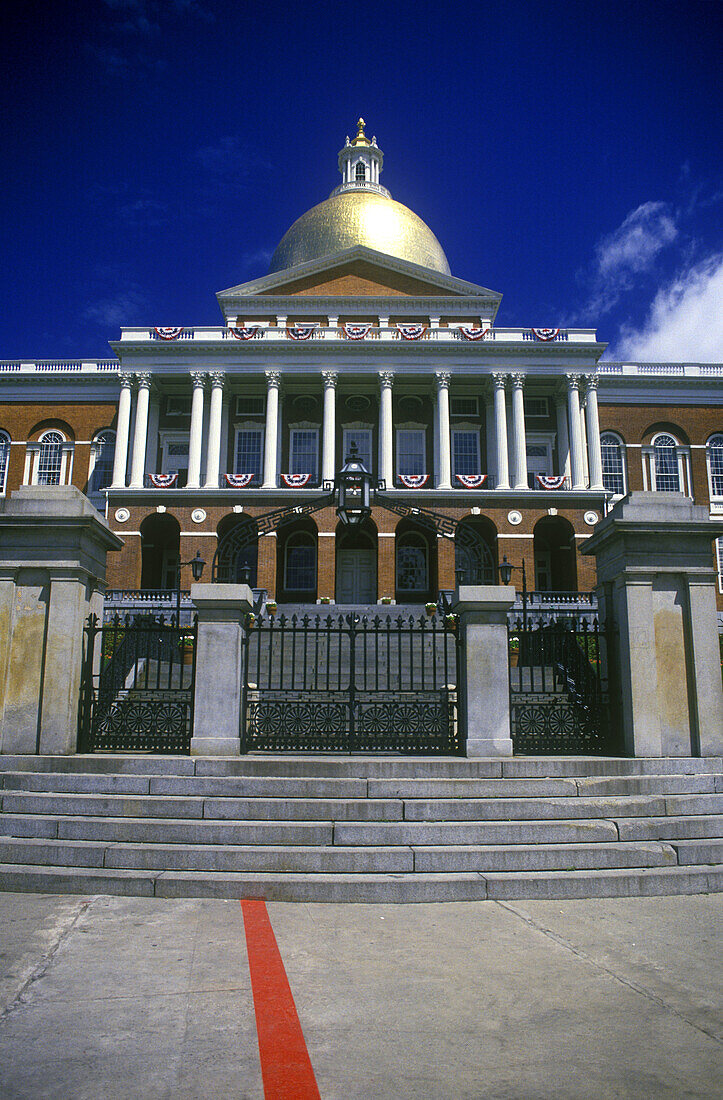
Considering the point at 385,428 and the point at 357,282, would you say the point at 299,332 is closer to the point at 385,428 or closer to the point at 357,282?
the point at 385,428

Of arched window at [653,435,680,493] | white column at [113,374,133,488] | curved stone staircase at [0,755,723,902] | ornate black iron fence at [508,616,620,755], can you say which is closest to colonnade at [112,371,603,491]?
white column at [113,374,133,488]

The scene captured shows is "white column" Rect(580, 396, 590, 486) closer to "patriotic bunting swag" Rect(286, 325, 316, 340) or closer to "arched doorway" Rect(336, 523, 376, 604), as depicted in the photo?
"arched doorway" Rect(336, 523, 376, 604)

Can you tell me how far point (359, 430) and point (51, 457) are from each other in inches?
673

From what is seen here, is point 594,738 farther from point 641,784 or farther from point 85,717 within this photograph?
point 85,717

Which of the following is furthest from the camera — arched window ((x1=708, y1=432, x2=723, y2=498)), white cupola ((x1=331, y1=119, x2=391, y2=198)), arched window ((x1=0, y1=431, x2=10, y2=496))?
white cupola ((x1=331, y1=119, x2=391, y2=198))

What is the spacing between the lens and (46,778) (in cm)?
801

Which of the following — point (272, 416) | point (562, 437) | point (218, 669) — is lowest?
point (218, 669)

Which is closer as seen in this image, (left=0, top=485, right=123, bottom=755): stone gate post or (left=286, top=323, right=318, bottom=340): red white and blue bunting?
(left=0, top=485, right=123, bottom=755): stone gate post

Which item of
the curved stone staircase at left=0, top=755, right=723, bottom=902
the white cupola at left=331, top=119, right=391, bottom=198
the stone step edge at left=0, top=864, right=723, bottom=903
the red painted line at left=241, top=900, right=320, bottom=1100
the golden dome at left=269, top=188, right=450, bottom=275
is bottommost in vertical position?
the red painted line at left=241, top=900, right=320, bottom=1100

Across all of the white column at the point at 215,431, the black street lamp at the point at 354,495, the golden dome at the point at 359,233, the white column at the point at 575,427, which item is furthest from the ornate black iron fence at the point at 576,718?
the golden dome at the point at 359,233

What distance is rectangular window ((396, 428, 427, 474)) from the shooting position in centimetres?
Answer: 4216

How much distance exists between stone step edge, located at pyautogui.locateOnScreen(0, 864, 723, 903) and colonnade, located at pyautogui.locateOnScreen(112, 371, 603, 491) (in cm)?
3265

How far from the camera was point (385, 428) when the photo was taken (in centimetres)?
3975

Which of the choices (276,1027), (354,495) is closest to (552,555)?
(354,495)
